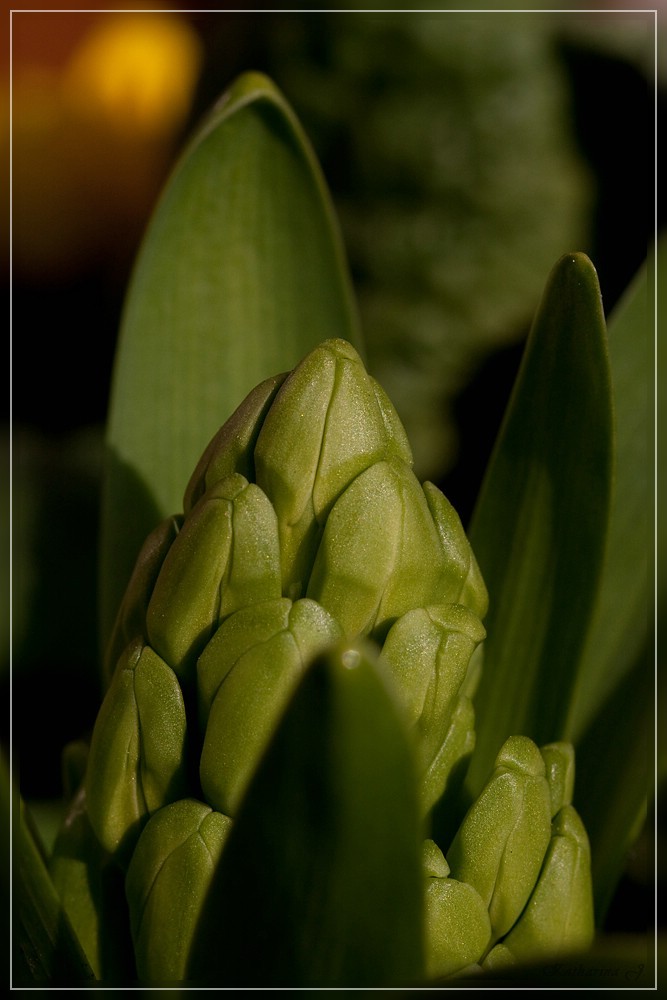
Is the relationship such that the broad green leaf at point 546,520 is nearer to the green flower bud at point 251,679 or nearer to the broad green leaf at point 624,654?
the broad green leaf at point 624,654

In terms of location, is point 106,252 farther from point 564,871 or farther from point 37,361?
point 564,871

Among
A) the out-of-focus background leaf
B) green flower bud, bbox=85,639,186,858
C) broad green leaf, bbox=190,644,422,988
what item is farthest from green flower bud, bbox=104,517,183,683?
the out-of-focus background leaf

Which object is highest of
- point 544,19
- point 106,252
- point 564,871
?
point 544,19

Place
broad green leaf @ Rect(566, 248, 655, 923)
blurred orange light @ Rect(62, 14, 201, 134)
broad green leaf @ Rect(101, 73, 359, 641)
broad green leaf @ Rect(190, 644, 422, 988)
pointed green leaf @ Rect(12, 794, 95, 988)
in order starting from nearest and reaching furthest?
broad green leaf @ Rect(190, 644, 422, 988) < pointed green leaf @ Rect(12, 794, 95, 988) < broad green leaf @ Rect(566, 248, 655, 923) < broad green leaf @ Rect(101, 73, 359, 641) < blurred orange light @ Rect(62, 14, 201, 134)

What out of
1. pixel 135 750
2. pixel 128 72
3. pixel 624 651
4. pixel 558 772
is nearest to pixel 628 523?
pixel 624 651

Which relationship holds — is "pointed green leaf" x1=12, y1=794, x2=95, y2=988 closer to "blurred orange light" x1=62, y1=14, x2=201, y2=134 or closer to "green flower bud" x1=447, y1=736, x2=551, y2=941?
"green flower bud" x1=447, y1=736, x2=551, y2=941

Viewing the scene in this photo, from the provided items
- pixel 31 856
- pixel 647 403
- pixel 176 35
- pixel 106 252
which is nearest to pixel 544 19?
pixel 176 35
